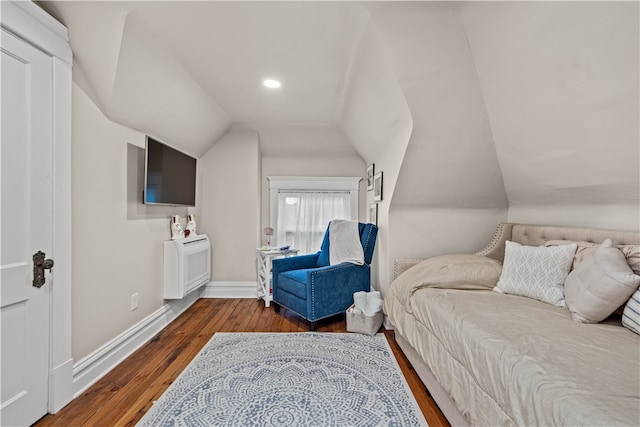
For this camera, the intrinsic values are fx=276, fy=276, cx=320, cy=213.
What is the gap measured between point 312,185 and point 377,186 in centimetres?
106

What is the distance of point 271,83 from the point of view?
2.46m

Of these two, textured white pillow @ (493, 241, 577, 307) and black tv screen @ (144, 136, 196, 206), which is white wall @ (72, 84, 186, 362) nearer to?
black tv screen @ (144, 136, 196, 206)

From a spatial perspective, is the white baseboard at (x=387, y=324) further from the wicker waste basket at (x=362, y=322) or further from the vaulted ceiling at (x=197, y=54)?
the vaulted ceiling at (x=197, y=54)

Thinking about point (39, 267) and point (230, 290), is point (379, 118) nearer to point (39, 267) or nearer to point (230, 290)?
point (39, 267)

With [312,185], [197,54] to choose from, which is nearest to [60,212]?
[197,54]

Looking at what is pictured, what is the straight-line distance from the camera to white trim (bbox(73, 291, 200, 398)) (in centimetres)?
173

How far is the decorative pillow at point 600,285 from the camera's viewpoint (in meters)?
1.33

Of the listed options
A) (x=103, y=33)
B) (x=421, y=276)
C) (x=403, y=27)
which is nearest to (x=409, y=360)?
(x=421, y=276)

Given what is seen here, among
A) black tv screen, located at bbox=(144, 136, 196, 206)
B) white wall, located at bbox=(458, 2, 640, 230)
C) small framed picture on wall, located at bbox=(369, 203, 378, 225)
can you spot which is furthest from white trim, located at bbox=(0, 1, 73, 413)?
small framed picture on wall, located at bbox=(369, 203, 378, 225)

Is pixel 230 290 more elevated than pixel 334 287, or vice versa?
pixel 334 287

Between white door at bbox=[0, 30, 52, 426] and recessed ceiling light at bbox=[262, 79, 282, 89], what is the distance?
1414 mm

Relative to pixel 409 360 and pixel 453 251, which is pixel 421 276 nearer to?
pixel 409 360

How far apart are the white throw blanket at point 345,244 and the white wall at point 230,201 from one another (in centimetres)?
121

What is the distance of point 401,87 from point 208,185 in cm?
266
